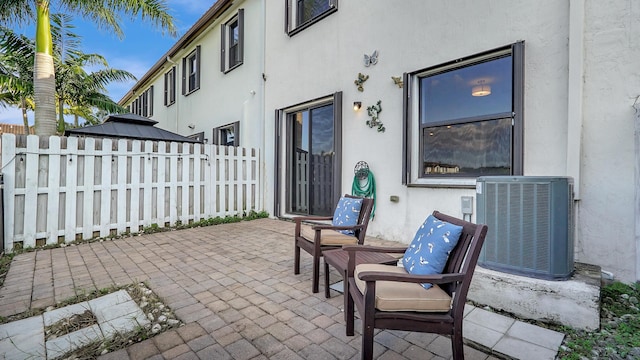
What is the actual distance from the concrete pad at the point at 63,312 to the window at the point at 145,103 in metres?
14.9

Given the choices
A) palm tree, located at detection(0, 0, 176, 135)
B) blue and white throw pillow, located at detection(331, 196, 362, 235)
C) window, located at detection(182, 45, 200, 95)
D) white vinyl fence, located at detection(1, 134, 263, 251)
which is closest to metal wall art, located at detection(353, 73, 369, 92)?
blue and white throw pillow, located at detection(331, 196, 362, 235)

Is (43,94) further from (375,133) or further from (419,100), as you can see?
(419,100)

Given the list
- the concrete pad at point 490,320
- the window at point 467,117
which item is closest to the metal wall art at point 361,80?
the window at point 467,117

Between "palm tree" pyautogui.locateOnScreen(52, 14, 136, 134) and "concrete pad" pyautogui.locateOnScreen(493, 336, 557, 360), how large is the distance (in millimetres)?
12178

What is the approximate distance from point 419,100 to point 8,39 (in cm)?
1126

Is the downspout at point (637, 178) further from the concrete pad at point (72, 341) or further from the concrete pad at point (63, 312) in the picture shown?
the concrete pad at point (63, 312)

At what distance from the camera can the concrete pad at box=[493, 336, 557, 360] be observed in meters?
1.77

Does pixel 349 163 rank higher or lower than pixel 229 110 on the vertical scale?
lower

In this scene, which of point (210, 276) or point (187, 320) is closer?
point (187, 320)

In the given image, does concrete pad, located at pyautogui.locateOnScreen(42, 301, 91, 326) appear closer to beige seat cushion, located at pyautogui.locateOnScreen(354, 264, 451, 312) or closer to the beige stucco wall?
beige seat cushion, located at pyautogui.locateOnScreen(354, 264, 451, 312)

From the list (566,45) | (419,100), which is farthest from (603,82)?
(419,100)

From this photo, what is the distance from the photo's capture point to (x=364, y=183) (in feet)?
16.4

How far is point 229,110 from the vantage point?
8.62 metres

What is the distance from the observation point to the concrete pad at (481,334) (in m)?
1.92
